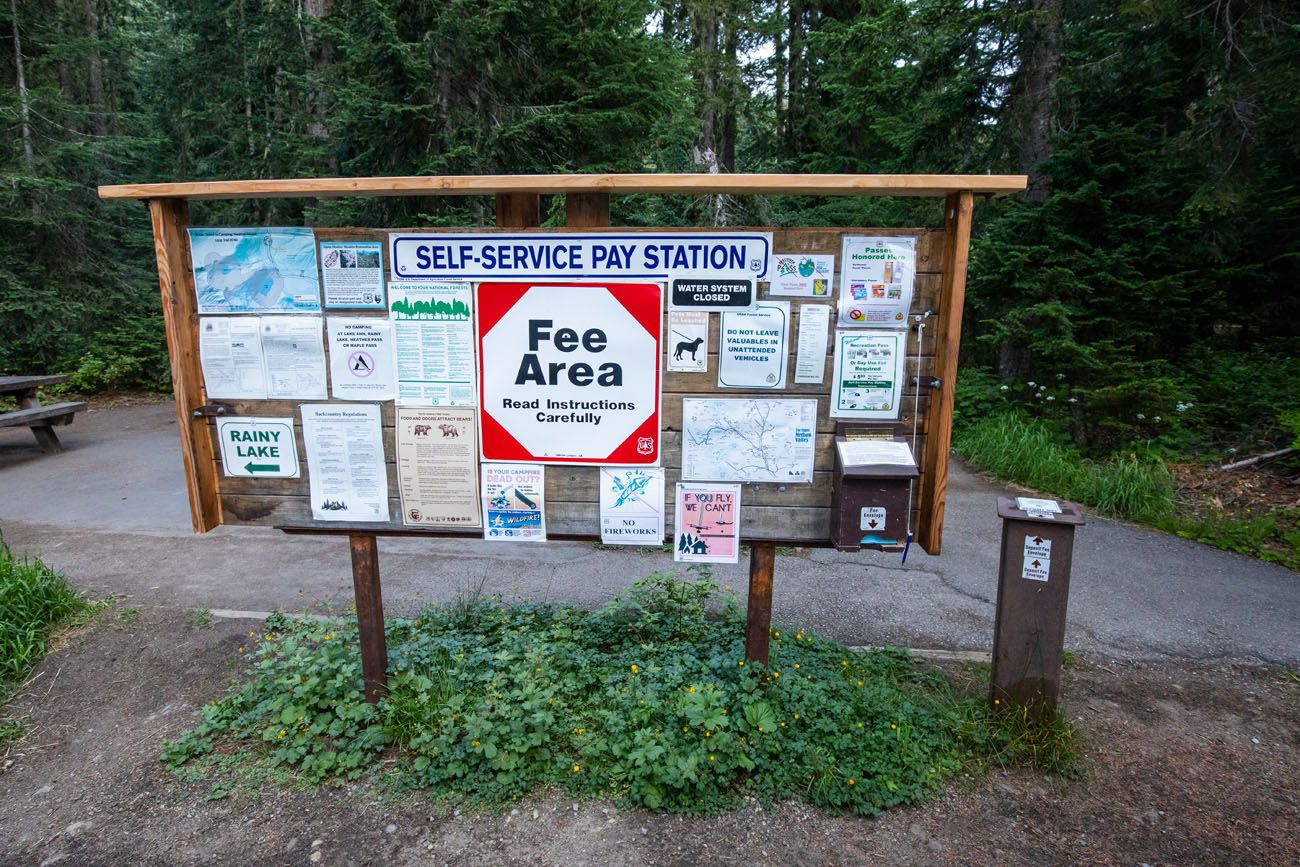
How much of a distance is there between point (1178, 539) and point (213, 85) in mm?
17956

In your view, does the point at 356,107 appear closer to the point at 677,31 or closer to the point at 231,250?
the point at 231,250

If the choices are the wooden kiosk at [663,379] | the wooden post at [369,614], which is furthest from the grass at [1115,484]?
the wooden post at [369,614]

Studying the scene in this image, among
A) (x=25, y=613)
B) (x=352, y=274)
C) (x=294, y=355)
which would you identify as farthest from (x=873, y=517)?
(x=25, y=613)

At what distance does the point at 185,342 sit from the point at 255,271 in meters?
0.42

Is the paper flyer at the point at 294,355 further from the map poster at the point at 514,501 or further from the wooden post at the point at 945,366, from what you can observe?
the wooden post at the point at 945,366

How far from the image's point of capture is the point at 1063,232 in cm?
898

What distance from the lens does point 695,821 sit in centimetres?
273

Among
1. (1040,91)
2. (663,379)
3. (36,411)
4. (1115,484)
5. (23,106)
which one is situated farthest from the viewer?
(23,106)

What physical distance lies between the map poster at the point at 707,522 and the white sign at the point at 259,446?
1.70 meters

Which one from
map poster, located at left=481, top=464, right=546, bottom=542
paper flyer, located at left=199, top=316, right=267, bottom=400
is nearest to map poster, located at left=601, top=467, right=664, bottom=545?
map poster, located at left=481, top=464, right=546, bottom=542

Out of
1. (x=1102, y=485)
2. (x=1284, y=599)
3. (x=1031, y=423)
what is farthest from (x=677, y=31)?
(x=1284, y=599)

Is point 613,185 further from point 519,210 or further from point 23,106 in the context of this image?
point 23,106

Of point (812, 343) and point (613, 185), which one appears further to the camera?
point (812, 343)

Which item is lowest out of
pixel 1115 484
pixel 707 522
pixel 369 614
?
pixel 1115 484
